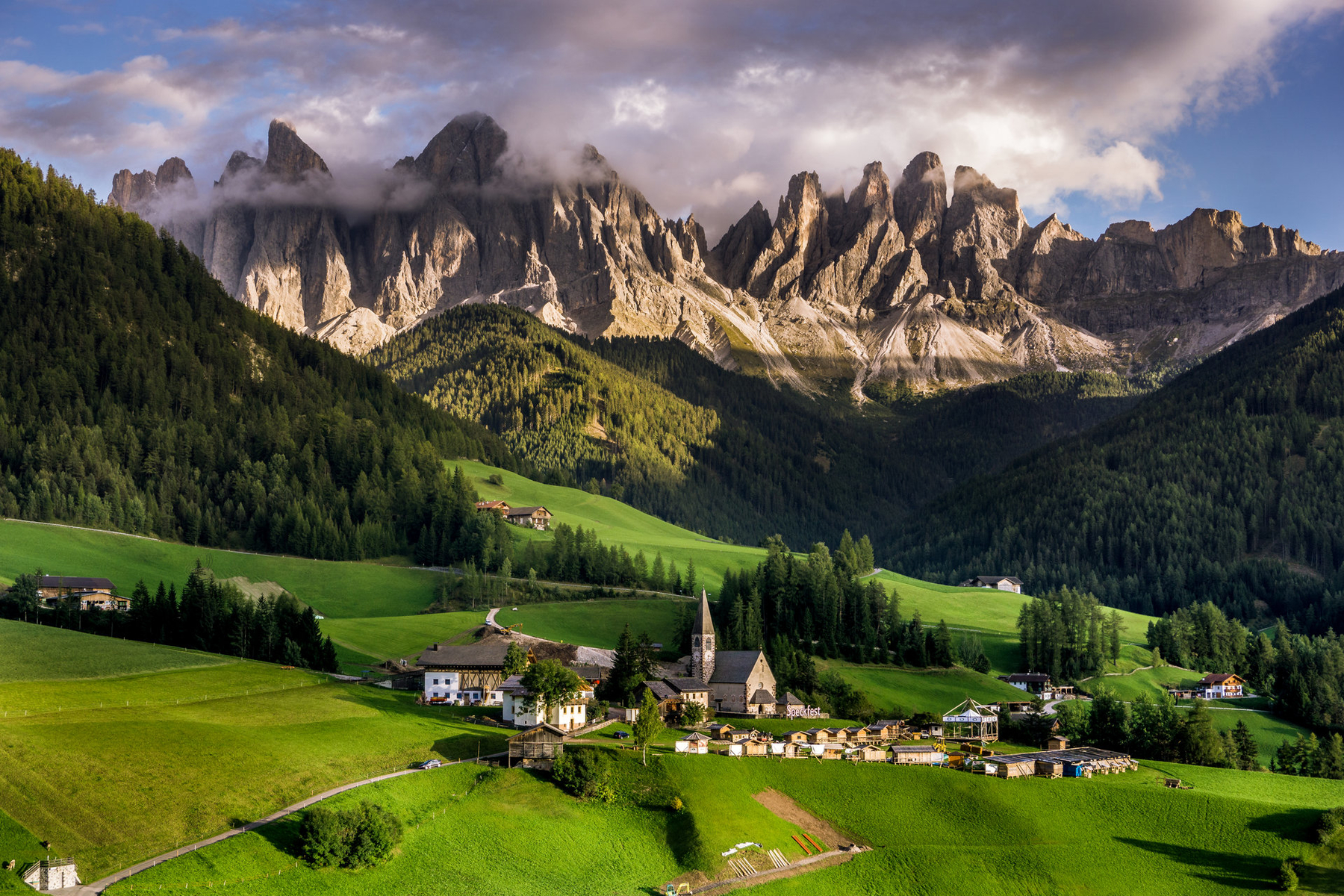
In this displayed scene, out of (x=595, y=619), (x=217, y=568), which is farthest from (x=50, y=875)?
(x=217, y=568)

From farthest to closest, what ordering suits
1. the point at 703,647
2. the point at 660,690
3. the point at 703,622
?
the point at 703,622 → the point at 703,647 → the point at 660,690

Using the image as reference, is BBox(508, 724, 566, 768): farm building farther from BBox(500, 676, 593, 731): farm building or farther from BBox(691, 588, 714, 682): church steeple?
BBox(691, 588, 714, 682): church steeple

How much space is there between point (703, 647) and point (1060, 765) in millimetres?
37295

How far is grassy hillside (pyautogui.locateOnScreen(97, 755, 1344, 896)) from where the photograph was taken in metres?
67.6

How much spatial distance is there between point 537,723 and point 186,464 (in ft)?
391

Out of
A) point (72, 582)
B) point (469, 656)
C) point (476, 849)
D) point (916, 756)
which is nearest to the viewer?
point (476, 849)

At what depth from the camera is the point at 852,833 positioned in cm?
7750

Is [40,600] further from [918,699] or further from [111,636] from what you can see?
[918,699]

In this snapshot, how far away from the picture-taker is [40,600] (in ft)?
402

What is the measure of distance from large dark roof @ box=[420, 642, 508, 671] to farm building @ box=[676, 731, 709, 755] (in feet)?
75.1

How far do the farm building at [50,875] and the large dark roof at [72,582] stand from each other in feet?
250

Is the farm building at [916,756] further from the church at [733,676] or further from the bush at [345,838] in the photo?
the bush at [345,838]

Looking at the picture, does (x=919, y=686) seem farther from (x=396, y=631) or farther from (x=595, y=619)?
(x=396, y=631)

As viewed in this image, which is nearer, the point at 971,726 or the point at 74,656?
the point at 74,656
